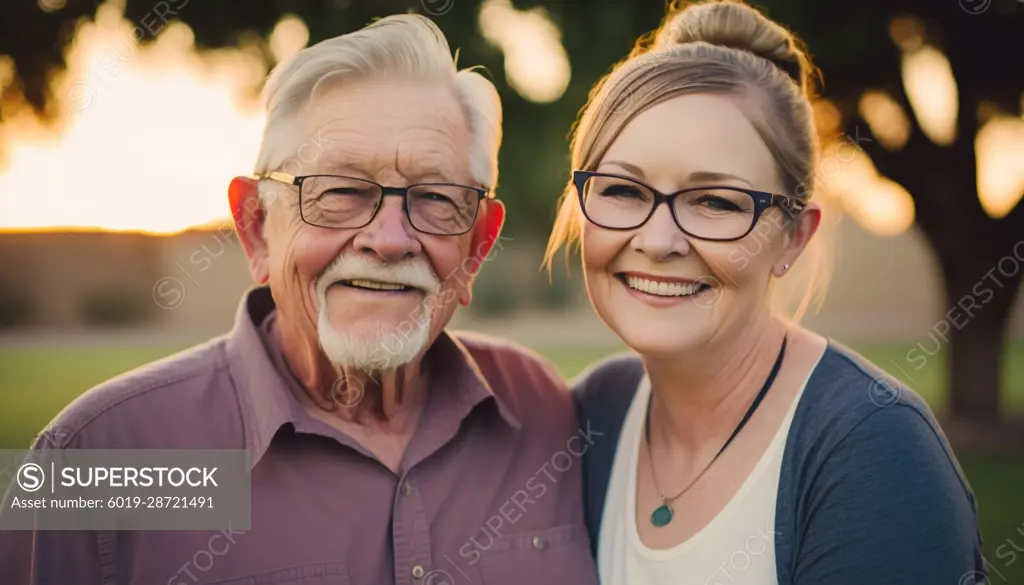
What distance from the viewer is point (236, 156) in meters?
Answer: 3.70

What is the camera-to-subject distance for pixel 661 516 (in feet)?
7.48

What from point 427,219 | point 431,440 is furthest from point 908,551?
point 427,219

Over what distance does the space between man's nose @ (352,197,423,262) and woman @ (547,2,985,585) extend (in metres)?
0.50

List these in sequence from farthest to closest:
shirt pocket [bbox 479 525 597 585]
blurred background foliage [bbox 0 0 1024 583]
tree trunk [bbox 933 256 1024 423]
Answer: tree trunk [bbox 933 256 1024 423]
blurred background foliage [bbox 0 0 1024 583]
shirt pocket [bbox 479 525 597 585]

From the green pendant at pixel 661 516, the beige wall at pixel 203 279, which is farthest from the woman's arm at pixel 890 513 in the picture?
the beige wall at pixel 203 279

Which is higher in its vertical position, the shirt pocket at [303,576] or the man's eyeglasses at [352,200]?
the man's eyeglasses at [352,200]

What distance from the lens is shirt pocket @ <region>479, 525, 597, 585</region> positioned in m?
2.30

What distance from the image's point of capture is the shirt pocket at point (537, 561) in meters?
2.30

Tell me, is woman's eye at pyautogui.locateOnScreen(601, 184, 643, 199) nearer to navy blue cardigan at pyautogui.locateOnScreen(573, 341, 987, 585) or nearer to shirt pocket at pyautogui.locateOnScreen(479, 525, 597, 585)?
navy blue cardigan at pyautogui.locateOnScreen(573, 341, 987, 585)

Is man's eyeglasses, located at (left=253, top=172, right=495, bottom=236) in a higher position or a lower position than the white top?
higher

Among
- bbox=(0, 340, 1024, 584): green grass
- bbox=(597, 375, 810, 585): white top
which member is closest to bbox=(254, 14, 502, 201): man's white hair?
bbox=(597, 375, 810, 585): white top

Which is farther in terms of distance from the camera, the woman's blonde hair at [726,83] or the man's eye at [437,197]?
the man's eye at [437,197]

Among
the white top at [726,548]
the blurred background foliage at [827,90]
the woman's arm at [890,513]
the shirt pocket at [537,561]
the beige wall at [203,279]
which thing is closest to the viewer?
the woman's arm at [890,513]

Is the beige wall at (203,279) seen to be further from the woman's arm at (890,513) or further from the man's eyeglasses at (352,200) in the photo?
the woman's arm at (890,513)
